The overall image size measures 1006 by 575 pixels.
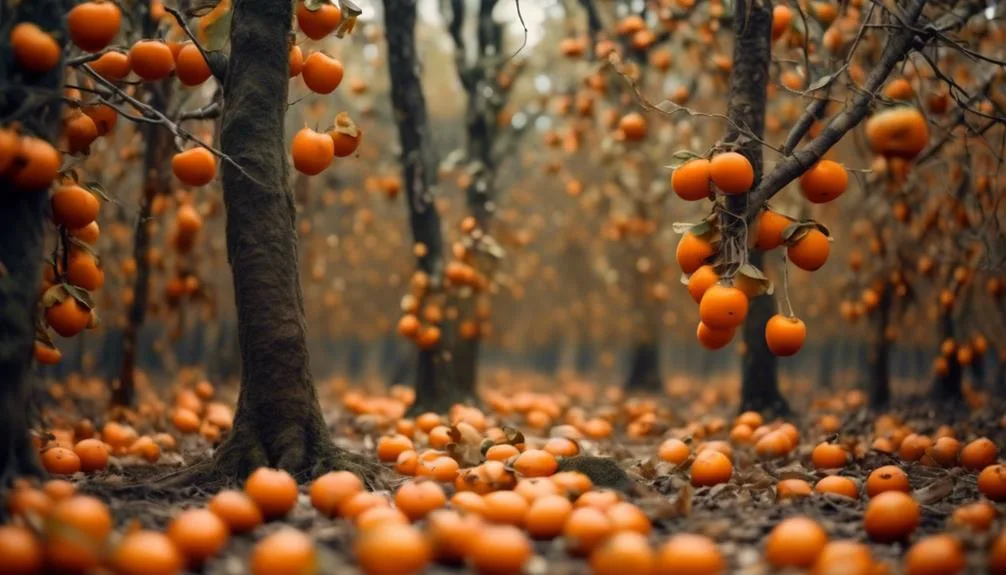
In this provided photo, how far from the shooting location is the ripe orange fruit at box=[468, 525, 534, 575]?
2654 millimetres

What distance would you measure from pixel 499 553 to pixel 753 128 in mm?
3810

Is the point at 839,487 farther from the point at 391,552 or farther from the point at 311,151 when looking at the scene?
the point at 311,151

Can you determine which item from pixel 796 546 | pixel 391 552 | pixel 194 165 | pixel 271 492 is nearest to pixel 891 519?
pixel 796 546

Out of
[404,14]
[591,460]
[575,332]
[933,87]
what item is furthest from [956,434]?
[575,332]

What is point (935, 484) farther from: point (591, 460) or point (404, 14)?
point (404, 14)

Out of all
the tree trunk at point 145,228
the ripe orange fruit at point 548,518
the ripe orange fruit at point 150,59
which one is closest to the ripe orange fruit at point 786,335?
the ripe orange fruit at point 548,518

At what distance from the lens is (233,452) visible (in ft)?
13.4

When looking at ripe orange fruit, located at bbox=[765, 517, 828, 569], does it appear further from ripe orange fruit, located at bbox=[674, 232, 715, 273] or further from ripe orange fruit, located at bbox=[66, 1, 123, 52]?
ripe orange fruit, located at bbox=[66, 1, 123, 52]

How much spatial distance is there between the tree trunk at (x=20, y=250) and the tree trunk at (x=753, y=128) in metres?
3.03

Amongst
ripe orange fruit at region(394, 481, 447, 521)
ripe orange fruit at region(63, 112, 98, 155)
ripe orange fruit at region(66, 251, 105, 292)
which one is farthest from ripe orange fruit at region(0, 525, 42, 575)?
ripe orange fruit at region(63, 112, 98, 155)

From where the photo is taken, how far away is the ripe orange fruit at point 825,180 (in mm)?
3904

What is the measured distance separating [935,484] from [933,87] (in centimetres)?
426

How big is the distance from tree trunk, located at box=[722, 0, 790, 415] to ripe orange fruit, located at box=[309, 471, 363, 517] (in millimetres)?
2096

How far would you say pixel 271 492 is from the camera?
3.28 meters
